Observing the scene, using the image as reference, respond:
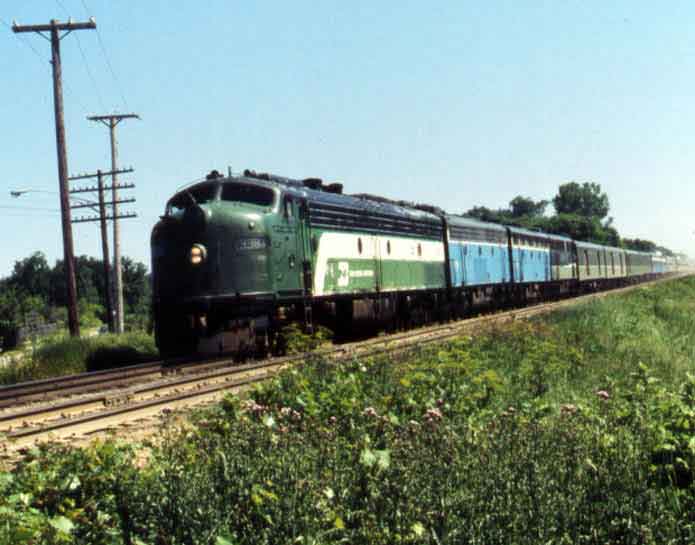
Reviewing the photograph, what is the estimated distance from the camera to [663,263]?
102m

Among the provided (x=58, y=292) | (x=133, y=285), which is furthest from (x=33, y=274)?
(x=133, y=285)

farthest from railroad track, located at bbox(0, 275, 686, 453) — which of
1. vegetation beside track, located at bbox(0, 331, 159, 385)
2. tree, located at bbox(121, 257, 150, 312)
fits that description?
tree, located at bbox(121, 257, 150, 312)

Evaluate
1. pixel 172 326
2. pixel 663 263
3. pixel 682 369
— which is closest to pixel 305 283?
pixel 172 326

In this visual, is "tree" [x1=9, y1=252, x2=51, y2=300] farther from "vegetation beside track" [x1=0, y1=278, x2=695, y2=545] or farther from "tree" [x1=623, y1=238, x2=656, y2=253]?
"vegetation beside track" [x1=0, y1=278, x2=695, y2=545]

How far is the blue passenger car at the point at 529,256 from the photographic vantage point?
3525 centimetres

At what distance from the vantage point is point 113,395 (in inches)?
428

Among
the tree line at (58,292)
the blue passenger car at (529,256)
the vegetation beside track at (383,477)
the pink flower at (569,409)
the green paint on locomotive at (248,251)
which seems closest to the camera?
the vegetation beside track at (383,477)

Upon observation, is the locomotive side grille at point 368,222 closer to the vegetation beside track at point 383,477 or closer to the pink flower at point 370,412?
the vegetation beside track at point 383,477

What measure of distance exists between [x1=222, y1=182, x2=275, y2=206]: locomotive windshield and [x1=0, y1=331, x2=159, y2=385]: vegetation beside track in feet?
18.0

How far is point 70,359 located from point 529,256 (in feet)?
81.3

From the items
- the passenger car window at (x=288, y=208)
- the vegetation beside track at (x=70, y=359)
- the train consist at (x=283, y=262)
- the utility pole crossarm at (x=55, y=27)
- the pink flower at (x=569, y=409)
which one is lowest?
the vegetation beside track at (x=70, y=359)

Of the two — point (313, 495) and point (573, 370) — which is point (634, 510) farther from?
point (573, 370)

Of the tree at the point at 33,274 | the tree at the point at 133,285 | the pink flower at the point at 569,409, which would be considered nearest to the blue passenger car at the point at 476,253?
the pink flower at the point at 569,409

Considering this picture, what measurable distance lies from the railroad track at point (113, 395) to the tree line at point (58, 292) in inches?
1838
